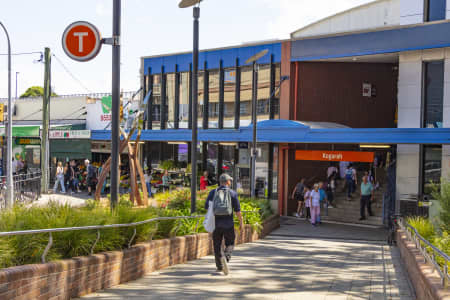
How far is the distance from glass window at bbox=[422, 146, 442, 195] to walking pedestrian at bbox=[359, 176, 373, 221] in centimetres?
202

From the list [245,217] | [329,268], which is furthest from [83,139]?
[329,268]

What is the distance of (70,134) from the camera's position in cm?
2958

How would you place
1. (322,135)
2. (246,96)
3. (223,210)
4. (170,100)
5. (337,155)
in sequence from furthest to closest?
(170,100) → (246,96) → (337,155) → (322,135) → (223,210)

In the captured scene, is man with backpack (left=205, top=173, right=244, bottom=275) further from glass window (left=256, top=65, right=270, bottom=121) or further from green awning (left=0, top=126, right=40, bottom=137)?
green awning (left=0, top=126, right=40, bottom=137)

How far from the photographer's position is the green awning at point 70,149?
1183 inches

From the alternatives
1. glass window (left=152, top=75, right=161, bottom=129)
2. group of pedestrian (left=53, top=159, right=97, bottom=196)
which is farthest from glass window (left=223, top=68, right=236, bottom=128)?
group of pedestrian (left=53, top=159, right=97, bottom=196)

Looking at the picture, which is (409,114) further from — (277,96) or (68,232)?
(68,232)

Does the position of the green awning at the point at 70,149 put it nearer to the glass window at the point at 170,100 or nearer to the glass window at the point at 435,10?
the glass window at the point at 170,100

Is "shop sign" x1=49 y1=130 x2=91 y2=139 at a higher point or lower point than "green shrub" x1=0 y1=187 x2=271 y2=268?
higher

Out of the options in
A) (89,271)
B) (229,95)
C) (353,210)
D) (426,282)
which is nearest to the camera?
(426,282)

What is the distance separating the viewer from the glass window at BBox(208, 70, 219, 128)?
26.0 metres

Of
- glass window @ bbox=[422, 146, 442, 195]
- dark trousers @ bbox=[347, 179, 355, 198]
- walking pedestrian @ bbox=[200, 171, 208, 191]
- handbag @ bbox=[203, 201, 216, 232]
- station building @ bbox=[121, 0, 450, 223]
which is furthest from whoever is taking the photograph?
walking pedestrian @ bbox=[200, 171, 208, 191]

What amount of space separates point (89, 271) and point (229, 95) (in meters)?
19.4

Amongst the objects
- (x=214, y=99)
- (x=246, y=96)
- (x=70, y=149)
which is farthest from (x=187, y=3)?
(x=70, y=149)
